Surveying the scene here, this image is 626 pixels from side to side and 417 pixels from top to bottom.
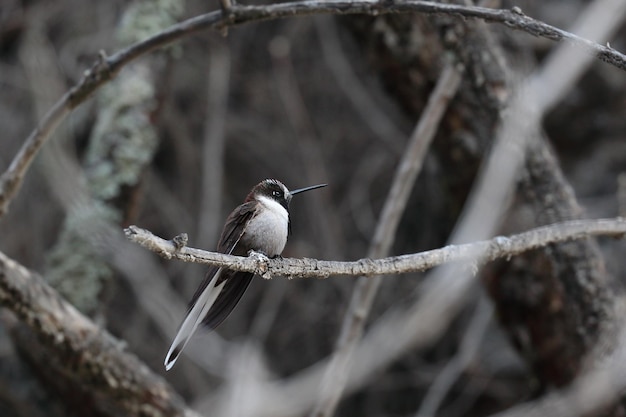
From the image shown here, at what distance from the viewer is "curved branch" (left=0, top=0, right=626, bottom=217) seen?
182 cm

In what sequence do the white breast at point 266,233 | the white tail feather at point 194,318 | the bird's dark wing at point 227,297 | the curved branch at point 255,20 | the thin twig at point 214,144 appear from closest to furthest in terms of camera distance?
the curved branch at point 255,20
the white tail feather at point 194,318
the bird's dark wing at point 227,297
the white breast at point 266,233
the thin twig at point 214,144

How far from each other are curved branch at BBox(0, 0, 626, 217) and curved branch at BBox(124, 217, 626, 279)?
0.59 metres

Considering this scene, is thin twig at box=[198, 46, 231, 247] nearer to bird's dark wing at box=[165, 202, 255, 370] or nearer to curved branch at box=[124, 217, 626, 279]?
bird's dark wing at box=[165, 202, 255, 370]

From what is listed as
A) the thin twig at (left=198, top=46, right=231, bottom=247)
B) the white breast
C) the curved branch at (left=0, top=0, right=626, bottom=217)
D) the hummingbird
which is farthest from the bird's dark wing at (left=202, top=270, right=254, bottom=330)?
the thin twig at (left=198, top=46, right=231, bottom=247)

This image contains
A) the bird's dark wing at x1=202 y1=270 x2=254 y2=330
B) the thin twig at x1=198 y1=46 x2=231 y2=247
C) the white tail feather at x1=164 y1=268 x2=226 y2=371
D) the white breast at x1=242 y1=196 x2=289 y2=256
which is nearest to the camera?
the white tail feather at x1=164 y1=268 x2=226 y2=371

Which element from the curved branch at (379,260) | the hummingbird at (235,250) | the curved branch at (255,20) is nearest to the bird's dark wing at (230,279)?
the hummingbird at (235,250)

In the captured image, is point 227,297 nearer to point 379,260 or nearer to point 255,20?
point 379,260

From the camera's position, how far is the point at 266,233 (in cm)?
239

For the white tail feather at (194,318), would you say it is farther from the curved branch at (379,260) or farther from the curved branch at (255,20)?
the curved branch at (255,20)

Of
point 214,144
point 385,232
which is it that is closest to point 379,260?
point 385,232

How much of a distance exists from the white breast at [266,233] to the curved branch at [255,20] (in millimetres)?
623

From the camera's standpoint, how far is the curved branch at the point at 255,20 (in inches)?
71.8

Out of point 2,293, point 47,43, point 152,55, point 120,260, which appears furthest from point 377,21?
point 47,43

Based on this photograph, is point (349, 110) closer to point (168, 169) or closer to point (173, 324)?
point (168, 169)
